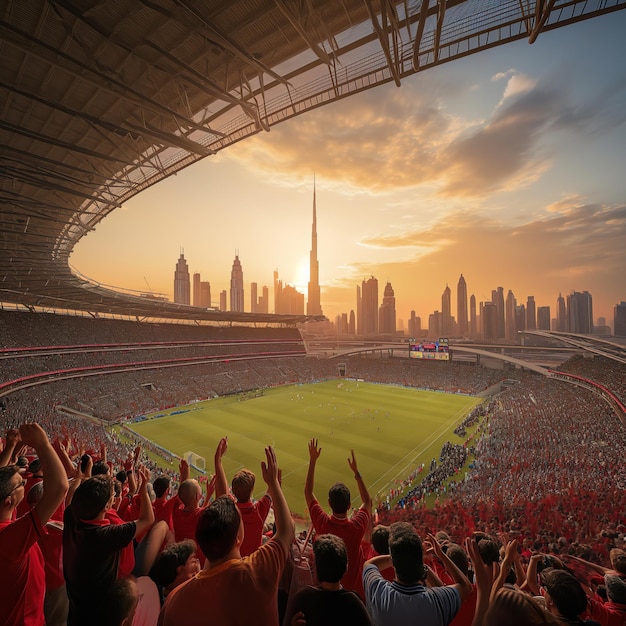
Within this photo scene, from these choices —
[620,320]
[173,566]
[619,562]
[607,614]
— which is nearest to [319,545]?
[173,566]

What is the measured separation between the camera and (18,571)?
8.86 ft

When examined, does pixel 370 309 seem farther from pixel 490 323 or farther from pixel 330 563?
pixel 330 563

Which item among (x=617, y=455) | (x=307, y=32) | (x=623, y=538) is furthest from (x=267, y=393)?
(x=307, y=32)

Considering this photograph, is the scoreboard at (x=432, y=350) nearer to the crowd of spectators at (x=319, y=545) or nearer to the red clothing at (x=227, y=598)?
the crowd of spectators at (x=319, y=545)

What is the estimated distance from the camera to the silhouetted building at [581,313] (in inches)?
3327

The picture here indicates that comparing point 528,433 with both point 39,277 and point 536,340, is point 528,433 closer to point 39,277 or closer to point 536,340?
point 39,277

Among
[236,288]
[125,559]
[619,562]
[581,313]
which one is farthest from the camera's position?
[236,288]

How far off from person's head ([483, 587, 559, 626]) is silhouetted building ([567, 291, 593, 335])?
344ft

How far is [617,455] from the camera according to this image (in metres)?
19.3

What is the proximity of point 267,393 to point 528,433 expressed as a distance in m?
32.6

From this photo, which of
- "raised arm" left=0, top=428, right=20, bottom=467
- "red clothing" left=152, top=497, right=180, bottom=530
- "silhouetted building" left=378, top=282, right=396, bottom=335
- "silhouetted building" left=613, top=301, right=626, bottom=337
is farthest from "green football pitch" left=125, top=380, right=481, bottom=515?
"silhouetted building" left=378, top=282, right=396, bottom=335

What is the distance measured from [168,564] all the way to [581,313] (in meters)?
109

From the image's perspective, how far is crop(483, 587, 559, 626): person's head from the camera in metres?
2.22

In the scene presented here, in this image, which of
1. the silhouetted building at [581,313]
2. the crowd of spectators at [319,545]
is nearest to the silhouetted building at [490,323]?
the silhouetted building at [581,313]
